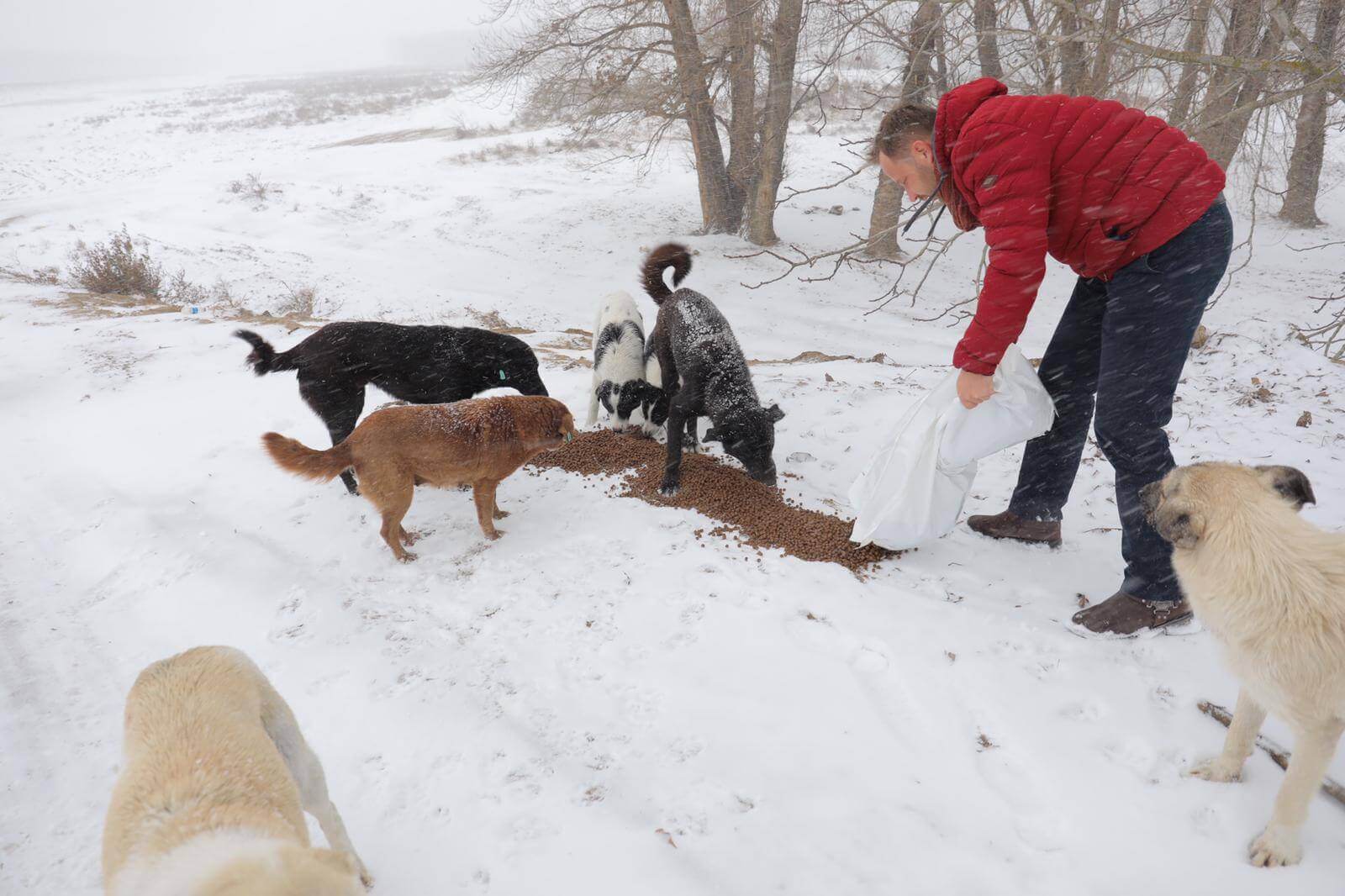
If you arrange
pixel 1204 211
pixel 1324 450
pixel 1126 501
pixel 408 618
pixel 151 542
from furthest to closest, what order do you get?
pixel 1324 450
pixel 151 542
pixel 408 618
pixel 1126 501
pixel 1204 211

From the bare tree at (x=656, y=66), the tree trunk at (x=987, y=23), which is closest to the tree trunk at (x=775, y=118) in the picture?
the bare tree at (x=656, y=66)

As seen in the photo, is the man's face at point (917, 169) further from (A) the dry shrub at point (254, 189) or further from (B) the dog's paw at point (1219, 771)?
(A) the dry shrub at point (254, 189)

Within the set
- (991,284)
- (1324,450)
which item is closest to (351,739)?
(991,284)

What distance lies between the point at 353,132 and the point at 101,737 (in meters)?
37.3

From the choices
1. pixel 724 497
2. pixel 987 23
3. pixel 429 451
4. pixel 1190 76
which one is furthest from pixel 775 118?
pixel 429 451

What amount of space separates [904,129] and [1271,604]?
223 cm

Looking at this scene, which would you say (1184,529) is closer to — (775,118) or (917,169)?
(917,169)

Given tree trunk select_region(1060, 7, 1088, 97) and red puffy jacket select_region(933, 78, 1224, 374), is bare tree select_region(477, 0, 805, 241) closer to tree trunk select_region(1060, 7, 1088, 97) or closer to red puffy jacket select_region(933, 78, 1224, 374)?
tree trunk select_region(1060, 7, 1088, 97)

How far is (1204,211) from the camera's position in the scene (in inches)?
99.0

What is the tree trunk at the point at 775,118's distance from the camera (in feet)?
39.6

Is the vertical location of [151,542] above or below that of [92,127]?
below

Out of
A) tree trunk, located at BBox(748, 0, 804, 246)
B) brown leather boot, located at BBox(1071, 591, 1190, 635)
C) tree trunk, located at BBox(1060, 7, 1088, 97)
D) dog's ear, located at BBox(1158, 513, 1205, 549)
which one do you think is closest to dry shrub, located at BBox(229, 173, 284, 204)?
tree trunk, located at BBox(748, 0, 804, 246)

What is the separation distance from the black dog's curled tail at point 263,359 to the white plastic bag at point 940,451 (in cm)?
421

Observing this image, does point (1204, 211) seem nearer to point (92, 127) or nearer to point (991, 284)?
point (991, 284)
